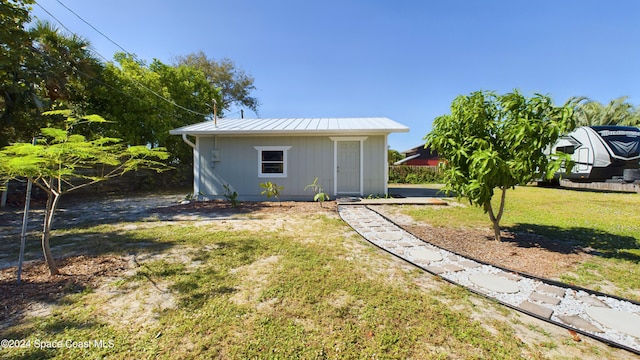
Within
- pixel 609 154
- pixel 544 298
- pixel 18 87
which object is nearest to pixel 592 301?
pixel 544 298

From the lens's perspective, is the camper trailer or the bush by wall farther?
the bush by wall

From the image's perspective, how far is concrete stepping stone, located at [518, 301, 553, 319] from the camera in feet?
7.44

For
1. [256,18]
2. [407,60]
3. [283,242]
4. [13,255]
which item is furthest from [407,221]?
[256,18]

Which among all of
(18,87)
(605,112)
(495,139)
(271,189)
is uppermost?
(605,112)

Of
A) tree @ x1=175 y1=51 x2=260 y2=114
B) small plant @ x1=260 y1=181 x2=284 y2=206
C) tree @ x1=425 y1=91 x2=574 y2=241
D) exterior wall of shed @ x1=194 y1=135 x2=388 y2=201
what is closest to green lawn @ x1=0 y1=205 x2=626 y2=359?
tree @ x1=425 y1=91 x2=574 y2=241

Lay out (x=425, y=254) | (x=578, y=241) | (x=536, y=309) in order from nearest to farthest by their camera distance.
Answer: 1. (x=536, y=309)
2. (x=425, y=254)
3. (x=578, y=241)

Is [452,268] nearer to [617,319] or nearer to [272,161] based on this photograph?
[617,319]

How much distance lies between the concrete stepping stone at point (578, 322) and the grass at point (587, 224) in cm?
92

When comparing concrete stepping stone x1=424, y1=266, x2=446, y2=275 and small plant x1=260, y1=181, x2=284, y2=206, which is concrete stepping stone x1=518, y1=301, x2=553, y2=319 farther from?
small plant x1=260, y1=181, x2=284, y2=206

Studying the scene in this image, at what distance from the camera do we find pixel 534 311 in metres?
2.31

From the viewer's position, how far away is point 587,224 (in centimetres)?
558

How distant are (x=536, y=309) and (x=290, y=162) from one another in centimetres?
781

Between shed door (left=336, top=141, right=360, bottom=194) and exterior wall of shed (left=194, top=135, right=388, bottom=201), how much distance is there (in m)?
0.23

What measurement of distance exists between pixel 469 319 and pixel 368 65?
39.7ft
